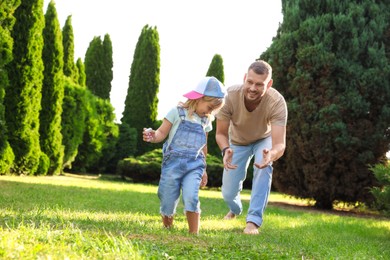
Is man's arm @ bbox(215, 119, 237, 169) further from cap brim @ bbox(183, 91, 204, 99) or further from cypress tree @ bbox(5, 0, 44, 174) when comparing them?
cypress tree @ bbox(5, 0, 44, 174)

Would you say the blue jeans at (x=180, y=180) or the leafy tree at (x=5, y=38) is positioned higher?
the leafy tree at (x=5, y=38)

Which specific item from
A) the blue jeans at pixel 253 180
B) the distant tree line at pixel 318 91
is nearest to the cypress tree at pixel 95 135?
the distant tree line at pixel 318 91

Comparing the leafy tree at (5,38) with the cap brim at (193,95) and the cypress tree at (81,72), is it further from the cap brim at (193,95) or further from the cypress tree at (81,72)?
the cypress tree at (81,72)

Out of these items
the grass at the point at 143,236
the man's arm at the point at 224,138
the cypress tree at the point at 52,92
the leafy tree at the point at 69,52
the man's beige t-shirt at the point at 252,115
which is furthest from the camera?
the leafy tree at the point at 69,52

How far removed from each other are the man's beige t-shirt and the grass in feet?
3.66

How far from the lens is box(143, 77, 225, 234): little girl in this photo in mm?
5270

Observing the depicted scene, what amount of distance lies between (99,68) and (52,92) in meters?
9.46

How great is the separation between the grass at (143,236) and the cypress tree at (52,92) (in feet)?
23.6

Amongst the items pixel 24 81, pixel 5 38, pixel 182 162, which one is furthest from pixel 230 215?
pixel 24 81

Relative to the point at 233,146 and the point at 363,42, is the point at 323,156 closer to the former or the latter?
the point at 363,42

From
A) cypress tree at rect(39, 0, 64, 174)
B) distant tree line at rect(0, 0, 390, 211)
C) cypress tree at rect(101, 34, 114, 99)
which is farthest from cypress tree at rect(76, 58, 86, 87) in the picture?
distant tree line at rect(0, 0, 390, 211)

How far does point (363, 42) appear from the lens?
1186 centimetres

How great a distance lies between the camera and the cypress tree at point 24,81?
14.5 metres

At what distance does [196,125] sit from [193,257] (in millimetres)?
1847
